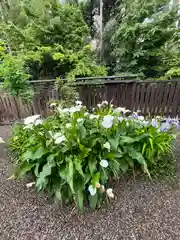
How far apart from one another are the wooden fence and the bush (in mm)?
1633

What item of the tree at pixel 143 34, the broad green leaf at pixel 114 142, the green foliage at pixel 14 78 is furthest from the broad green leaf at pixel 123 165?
the tree at pixel 143 34

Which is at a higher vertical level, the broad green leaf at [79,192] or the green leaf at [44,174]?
the green leaf at [44,174]

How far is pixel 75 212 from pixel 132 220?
0.50 meters

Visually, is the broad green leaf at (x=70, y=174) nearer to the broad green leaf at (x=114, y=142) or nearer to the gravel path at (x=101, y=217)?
the gravel path at (x=101, y=217)

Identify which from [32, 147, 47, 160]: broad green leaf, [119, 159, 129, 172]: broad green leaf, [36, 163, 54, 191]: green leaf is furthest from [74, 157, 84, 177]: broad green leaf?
[119, 159, 129, 172]: broad green leaf

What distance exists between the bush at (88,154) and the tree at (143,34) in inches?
155

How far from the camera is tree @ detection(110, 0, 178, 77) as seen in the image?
440 centimetres

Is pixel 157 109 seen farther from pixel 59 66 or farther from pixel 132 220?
pixel 59 66

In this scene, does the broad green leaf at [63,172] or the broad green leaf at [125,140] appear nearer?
the broad green leaf at [63,172]

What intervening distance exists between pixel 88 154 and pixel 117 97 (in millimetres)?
2267

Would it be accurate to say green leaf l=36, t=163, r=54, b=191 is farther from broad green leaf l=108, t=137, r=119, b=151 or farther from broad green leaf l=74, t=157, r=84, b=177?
broad green leaf l=108, t=137, r=119, b=151

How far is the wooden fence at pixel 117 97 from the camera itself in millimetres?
3105

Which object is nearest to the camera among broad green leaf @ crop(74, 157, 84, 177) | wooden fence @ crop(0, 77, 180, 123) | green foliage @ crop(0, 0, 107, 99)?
broad green leaf @ crop(74, 157, 84, 177)

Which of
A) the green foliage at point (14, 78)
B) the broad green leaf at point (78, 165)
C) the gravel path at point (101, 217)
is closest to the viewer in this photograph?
the gravel path at point (101, 217)
